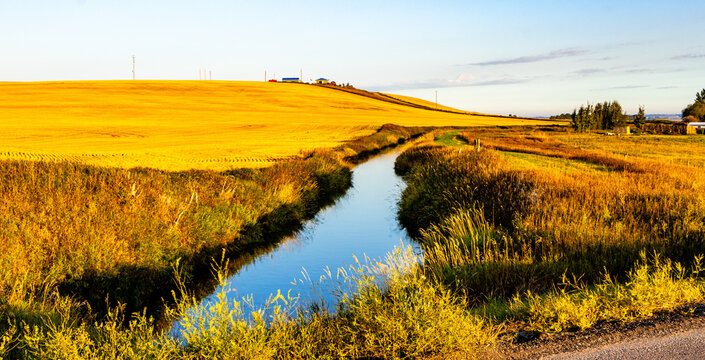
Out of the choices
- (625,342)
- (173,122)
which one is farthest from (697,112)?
(625,342)

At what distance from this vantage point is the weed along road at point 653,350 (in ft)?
16.8

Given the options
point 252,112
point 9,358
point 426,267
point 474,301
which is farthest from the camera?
point 252,112

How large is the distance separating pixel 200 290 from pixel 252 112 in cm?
7590

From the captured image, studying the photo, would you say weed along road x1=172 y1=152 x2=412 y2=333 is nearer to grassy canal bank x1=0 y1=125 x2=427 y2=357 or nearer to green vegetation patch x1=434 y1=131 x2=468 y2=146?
grassy canal bank x1=0 y1=125 x2=427 y2=357

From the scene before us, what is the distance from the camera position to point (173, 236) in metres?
11.9

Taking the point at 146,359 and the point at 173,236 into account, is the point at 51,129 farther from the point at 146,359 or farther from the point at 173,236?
the point at 146,359

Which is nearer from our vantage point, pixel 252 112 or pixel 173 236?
pixel 173 236

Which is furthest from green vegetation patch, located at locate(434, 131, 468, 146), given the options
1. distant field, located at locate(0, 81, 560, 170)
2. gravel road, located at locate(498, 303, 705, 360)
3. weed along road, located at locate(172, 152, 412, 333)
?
gravel road, located at locate(498, 303, 705, 360)

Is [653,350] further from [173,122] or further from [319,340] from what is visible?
[173,122]

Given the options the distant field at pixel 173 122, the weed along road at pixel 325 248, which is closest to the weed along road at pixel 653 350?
the weed along road at pixel 325 248

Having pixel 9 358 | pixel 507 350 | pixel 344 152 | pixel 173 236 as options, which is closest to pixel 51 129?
A: pixel 344 152

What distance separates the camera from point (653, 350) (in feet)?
17.2

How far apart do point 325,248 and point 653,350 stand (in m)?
10.7

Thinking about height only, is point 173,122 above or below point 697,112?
below
